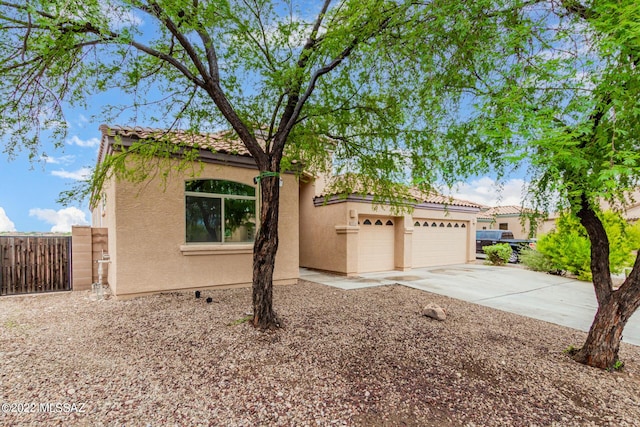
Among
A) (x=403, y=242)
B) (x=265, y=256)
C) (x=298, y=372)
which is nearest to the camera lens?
(x=298, y=372)

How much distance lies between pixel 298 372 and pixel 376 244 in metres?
9.28

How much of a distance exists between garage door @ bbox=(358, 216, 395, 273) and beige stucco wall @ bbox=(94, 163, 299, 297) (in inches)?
204

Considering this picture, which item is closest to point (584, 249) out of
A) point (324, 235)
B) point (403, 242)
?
point (403, 242)

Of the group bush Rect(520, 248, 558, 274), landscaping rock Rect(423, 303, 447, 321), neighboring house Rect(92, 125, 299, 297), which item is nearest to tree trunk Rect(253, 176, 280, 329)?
neighboring house Rect(92, 125, 299, 297)

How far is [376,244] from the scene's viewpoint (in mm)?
12656

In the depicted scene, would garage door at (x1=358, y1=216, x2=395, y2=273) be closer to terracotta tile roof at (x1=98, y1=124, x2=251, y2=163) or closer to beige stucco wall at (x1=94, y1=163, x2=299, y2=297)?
beige stucco wall at (x1=94, y1=163, x2=299, y2=297)

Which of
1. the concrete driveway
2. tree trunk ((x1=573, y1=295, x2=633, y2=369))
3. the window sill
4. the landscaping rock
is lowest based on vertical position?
the concrete driveway

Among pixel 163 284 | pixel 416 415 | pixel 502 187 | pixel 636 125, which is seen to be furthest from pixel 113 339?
pixel 636 125

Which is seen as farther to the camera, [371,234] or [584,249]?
[371,234]

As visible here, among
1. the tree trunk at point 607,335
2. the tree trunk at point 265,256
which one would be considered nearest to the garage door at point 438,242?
the tree trunk at point 607,335

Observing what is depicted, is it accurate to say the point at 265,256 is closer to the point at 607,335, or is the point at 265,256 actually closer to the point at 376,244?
the point at 607,335

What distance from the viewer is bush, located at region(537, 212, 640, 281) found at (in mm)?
10961

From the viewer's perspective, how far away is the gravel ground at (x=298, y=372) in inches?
119

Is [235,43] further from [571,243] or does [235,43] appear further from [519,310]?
[571,243]
